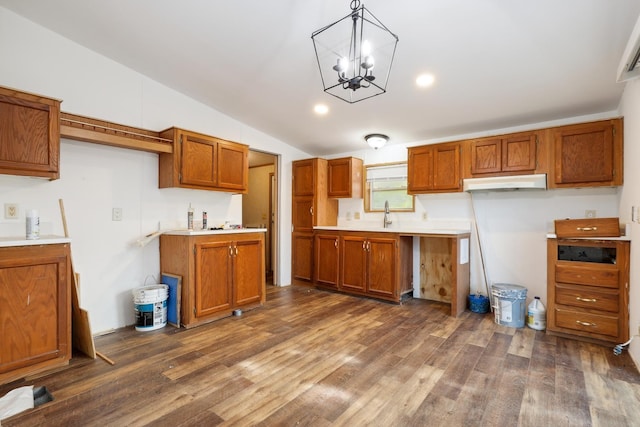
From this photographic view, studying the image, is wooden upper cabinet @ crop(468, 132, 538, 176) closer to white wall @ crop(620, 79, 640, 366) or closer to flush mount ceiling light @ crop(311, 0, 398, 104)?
white wall @ crop(620, 79, 640, 366)

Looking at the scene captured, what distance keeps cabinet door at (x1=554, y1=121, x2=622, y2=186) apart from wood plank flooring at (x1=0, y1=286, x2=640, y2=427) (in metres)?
1.52

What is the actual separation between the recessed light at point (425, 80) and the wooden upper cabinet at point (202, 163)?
213 cm

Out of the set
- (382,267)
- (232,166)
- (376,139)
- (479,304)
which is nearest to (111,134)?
(232,166)

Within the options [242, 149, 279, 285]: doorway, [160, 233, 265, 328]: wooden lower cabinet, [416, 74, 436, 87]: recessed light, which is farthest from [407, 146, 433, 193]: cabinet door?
[242, 149, 279, 285]: doorway

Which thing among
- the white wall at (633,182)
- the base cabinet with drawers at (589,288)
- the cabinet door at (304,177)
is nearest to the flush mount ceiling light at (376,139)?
the cabinet door at (304,177)

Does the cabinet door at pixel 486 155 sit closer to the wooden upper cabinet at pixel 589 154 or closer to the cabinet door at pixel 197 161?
the wooden upper cabinet at pixel 589 154

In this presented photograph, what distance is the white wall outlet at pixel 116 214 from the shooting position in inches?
122

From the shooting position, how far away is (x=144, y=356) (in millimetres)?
2486

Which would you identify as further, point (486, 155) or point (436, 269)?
point (436, 269)

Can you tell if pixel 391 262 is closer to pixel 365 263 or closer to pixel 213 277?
pixel 365 263

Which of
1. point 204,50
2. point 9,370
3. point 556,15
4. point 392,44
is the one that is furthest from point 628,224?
point 9,370

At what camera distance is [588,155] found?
9.83 ft

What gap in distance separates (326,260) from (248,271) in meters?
1.32

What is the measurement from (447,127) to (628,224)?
1.96 meters
